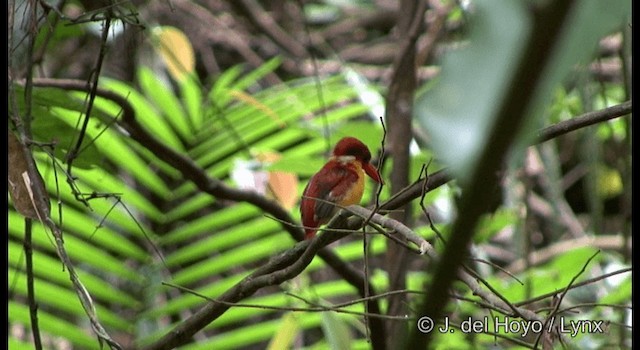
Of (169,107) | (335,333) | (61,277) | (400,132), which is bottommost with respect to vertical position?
(335,333)

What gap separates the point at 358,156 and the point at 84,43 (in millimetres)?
2273

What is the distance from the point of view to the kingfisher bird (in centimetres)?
169

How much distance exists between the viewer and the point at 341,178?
1.71m

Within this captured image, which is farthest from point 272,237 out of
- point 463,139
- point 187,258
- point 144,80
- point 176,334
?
point 463,139

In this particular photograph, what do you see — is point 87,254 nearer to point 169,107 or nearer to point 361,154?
point 169,107

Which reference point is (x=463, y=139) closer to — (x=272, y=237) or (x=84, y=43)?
(x=272, y=237)

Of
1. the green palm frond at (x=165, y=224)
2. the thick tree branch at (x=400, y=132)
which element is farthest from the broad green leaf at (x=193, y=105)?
the thick tree branch at (x=400, y=132)

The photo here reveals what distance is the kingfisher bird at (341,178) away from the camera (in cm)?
169

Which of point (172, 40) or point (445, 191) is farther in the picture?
point (172, 40)

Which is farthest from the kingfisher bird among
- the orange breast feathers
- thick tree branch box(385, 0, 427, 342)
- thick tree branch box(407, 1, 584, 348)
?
thick tree branch box(407, 1, 584, 348)

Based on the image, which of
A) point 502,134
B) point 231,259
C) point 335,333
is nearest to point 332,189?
point 335,333

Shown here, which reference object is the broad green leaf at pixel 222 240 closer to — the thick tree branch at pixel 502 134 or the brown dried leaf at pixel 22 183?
the brown dried leaf at pixel 22 183

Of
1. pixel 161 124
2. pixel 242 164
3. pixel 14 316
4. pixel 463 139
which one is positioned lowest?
pixel 463 139

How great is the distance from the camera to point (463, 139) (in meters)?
0.28
